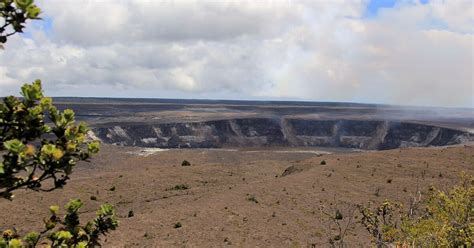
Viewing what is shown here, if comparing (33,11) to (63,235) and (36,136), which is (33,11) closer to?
(36,136)

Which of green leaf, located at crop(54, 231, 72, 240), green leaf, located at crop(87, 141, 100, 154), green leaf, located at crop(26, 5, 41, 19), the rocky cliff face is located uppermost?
green leaf, located at crop(26, 5, 41, 19)

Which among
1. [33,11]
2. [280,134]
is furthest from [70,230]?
[280,134]

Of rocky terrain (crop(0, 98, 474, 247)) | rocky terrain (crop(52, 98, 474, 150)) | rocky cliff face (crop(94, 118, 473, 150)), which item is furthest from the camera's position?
rocky cliff face (crop(94, 118, 473, 150))

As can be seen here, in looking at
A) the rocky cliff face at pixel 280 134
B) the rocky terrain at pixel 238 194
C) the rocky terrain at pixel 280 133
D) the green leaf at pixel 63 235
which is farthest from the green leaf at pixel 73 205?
the rocky terrain at pixel 280 133

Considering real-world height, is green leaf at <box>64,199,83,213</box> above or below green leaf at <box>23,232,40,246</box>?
above

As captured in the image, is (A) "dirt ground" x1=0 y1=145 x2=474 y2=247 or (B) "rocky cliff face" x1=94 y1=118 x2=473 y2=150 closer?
(A) "dirt ground" x1=0 y1=145 x2=474 y2=247

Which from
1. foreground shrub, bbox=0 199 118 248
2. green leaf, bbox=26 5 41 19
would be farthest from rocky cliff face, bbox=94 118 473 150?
green leaf, bbox=26 5 41 19

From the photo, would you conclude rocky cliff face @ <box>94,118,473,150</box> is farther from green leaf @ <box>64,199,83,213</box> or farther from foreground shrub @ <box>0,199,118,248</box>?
green leaf @ <box>64,199,83,213</box>
